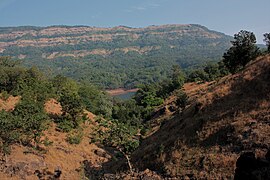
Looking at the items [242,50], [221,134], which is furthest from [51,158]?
[242,50]

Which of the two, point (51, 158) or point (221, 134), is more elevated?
point (221, 134)

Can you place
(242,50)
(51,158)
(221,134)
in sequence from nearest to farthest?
(221,134)
(51,158)
(242,50)

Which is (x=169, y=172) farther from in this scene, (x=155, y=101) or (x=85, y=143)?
(x=155, y=101)

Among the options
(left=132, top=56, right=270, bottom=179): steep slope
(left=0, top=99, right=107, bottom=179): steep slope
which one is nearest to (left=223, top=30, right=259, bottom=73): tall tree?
(left=132, top=56, right=270, bottom=179): steep slope

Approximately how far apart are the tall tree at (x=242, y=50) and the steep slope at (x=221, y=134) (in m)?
8.13

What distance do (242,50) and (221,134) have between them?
2058 cm

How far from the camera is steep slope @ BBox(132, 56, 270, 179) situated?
2303 cm

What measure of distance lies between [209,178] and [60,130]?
30251mm

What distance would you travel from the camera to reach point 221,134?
26359 millimetres

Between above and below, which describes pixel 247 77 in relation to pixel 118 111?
above

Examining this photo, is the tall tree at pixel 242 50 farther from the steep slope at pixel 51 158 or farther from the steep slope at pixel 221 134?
the steep slope at pixel 51 158

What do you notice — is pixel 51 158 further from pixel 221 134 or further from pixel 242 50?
pixel 242 50

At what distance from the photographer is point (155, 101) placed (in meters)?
88.2

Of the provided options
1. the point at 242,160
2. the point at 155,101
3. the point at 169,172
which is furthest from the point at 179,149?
the point at 155,101
